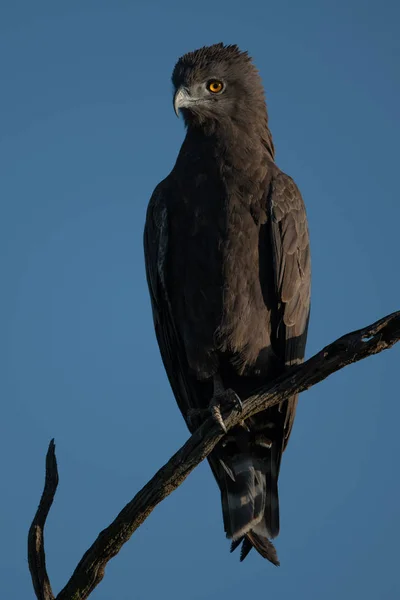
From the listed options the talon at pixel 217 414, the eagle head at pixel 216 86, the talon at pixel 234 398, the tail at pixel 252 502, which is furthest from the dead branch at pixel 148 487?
the eagle head at pixel 216 86

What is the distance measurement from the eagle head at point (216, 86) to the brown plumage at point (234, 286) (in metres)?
0.03

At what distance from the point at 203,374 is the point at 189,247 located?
101 centimetres

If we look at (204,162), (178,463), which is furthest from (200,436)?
(204,162)

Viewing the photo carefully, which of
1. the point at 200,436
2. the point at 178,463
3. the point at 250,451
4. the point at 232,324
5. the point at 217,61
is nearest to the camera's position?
the point at 178,463

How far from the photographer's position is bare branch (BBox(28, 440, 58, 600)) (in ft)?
15.6

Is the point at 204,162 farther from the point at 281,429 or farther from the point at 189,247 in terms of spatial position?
the point at 281,429

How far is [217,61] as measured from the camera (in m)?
7.52

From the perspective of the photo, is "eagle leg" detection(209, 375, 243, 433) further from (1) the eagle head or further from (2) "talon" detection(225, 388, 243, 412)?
(1) the eagle head

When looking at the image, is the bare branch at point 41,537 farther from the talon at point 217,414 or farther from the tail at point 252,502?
the tail at point 252,502

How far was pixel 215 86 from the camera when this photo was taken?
294 inches

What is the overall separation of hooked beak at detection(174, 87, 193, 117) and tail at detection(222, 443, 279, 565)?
2958 mm

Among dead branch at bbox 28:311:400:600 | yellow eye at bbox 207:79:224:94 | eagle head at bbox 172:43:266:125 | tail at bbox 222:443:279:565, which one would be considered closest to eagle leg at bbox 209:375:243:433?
dead branch at bbox 28:311:400:600

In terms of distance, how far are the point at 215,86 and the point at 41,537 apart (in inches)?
168

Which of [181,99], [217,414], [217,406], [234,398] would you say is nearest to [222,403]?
[234,398]
